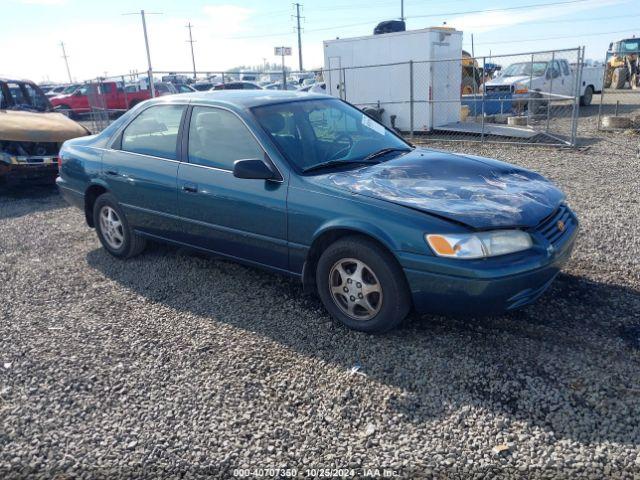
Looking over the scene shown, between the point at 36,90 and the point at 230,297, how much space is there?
8.07 meters

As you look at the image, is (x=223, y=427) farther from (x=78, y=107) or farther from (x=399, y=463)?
(x=78, y=107)

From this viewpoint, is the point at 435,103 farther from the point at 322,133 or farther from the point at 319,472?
the point at 319,472

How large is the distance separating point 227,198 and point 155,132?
4.04ft

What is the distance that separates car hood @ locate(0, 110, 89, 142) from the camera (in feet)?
27.7

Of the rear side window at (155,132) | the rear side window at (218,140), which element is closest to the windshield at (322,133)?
the rear side window at (218,140)

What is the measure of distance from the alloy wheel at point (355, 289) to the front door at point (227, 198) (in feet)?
1.53

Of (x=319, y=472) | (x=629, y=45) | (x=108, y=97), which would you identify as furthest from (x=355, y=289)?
(x=629, y=45)

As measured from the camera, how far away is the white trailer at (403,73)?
13.7 meters

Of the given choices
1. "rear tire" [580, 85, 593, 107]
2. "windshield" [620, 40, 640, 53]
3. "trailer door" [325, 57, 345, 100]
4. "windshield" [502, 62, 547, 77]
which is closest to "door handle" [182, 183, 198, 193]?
"trailer door" [325, 57, 345, 100]

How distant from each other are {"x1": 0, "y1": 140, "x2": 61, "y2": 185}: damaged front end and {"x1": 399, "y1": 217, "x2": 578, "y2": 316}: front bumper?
7303 millimetres

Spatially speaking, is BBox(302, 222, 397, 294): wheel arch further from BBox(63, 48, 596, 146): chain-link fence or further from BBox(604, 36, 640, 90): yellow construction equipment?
BBox(604, 36, 640, 90): yellow construction equipment

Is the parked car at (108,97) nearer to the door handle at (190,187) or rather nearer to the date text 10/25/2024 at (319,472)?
the door handle at (190,187)

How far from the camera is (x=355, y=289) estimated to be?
3734 millimetres

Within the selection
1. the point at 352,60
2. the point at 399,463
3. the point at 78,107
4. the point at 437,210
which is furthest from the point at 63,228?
the point at 78,107
